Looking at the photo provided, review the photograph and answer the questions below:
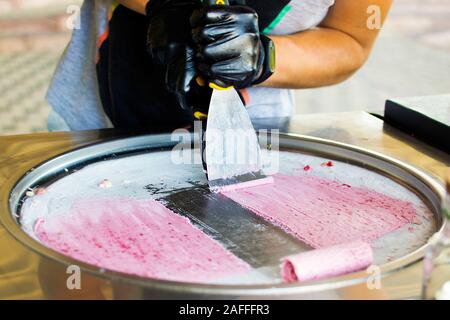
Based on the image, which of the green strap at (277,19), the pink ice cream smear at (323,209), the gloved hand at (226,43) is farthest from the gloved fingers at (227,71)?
the green strap at (277,19)

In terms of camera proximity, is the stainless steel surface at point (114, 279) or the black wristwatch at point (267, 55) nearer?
the stainless steel surface at point (114, 279)

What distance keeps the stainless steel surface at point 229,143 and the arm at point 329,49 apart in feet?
0.78

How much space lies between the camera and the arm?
123 cm

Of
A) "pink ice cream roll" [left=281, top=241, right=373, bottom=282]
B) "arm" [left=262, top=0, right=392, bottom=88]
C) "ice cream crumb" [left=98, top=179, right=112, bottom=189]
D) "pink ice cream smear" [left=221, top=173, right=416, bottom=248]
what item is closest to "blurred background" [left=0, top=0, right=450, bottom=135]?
"arm" [left=262, top=0, right=392, bottom=88]

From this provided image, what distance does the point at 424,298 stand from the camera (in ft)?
2.12

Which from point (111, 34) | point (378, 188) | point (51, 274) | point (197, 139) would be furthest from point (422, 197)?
point (111, 34)

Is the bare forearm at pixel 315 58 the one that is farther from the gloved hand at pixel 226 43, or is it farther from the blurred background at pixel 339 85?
the blurred background at pixel 339 85

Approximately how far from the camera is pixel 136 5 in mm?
1227

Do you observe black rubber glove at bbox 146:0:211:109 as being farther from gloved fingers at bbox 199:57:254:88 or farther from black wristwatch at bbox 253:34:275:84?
black wristwatch at bbox 253:34:275:84

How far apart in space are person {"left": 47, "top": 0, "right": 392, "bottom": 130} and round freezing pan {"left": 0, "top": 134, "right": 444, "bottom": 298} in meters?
0.14

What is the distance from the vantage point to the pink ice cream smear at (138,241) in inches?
29.6

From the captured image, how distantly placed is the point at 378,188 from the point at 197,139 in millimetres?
359

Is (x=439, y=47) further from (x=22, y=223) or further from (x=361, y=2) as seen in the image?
(x=22, y=223)

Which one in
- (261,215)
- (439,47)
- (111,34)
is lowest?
(439,47)
